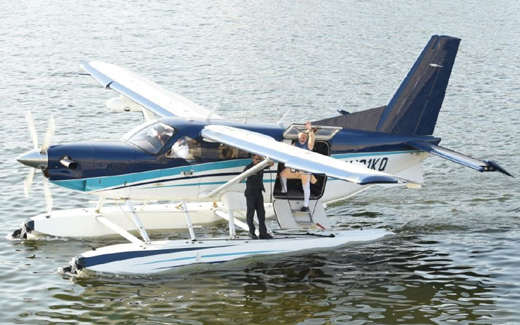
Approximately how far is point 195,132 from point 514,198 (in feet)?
27.1

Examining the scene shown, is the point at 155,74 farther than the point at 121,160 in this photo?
Yes

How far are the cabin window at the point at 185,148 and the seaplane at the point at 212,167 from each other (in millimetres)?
19

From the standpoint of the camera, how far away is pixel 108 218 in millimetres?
16859

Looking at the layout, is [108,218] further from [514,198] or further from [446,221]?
[514,198]

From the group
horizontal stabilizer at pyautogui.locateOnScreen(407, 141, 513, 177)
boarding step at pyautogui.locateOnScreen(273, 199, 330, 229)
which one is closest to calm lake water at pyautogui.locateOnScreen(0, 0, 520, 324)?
boarding step at pyautogui.locateOnScreen(273, 199, 330, 229)

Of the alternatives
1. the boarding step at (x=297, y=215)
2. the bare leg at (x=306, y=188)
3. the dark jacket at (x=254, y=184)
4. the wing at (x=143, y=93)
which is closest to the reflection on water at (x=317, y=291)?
the boarding step at (x=297, y=215)

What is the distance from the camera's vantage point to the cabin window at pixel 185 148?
50.3ft

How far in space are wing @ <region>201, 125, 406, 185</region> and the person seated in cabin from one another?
0.77 meters

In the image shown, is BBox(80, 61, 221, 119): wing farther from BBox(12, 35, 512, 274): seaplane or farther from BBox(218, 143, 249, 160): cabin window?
BBox(218, 143, 249, 160): cabin window

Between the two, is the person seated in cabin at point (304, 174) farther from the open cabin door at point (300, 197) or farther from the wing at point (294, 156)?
the wing at point (294, 156)

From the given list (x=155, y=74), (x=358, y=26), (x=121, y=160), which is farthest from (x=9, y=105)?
(x=358, y=26)

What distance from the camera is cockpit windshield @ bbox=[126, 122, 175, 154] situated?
15242 millimetres

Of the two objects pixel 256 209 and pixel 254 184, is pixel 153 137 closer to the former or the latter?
pixel 254 184

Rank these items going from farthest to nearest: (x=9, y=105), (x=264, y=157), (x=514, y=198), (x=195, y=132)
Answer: (x=9, y=105)
(x=514, y=198)
(x=195, y=132)
(x=264, y=157)
